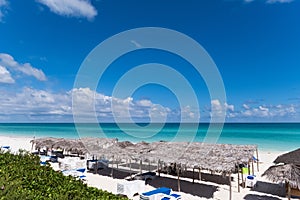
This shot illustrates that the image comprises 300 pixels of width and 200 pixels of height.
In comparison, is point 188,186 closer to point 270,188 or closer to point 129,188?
point 129,188

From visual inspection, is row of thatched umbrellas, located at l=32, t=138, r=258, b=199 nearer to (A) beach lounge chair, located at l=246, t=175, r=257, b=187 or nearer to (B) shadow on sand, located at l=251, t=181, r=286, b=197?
(A) beach lounge chair, located at l=246, t=175, r=257, b=187

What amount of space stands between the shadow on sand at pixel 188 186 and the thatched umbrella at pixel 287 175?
2320mm

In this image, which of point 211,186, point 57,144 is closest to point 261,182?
point 211,186

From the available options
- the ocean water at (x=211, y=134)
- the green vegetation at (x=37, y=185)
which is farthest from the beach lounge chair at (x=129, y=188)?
the ocean water at (x=211, y=134)

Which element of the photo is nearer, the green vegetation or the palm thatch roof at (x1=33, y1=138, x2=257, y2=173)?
the green vegetation

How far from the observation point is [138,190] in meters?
9.38

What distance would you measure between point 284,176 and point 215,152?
9.48 feet

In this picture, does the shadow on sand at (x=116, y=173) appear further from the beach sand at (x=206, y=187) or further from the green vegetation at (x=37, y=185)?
the green vegetation at (x=37, y=185)

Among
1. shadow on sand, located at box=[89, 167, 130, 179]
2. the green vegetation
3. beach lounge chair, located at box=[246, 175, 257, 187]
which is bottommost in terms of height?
shadow on sand, located at box=[89, 167, 130, 179]

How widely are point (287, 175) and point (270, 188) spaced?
9.11ft

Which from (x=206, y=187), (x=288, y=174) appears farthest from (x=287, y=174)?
(x=206, y=187)

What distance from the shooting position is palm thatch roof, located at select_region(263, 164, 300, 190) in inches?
306

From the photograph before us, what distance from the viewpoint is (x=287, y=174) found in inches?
311

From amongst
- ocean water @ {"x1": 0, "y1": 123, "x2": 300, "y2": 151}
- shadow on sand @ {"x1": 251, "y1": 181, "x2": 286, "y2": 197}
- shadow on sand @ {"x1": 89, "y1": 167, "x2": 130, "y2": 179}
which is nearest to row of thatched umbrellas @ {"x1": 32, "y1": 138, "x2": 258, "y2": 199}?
shadow on sand @ {"x1": 89, "y1": 167, "x2": 130, "y2": 179}
